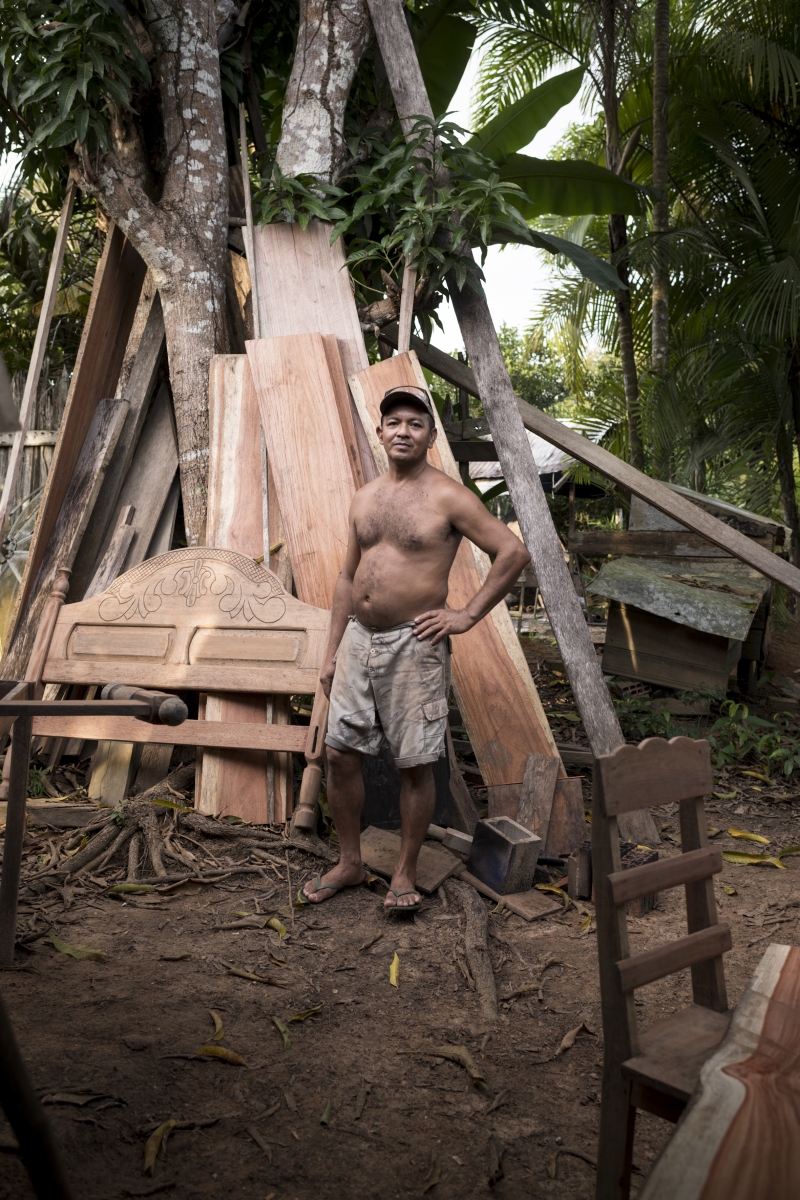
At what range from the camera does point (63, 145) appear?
16.9 ft

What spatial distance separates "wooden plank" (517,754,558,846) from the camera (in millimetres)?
4406

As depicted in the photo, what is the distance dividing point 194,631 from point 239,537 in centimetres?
70

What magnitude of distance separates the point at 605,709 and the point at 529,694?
1.29ft

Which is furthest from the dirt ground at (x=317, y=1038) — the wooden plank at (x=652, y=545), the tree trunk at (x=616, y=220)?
the tree trunk at (x=616, y=220)

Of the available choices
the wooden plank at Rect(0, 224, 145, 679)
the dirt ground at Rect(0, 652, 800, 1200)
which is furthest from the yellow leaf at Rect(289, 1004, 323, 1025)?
the wooden plank at Rect(0, 224, 145, 679)

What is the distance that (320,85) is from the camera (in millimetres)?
5617

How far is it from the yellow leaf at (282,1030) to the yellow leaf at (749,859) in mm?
2561

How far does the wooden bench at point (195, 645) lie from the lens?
14.5 ft

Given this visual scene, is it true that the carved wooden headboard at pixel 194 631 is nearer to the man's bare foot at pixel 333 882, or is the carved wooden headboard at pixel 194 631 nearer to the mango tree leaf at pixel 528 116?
the man's bare foot at pixel 333 882

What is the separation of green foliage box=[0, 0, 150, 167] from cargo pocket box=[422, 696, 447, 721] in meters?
3.80

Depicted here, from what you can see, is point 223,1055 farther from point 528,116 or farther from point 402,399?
point 528,116

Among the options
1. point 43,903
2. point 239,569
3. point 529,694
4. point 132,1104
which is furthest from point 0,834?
point 529,694

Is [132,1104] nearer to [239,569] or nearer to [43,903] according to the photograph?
[43,903]

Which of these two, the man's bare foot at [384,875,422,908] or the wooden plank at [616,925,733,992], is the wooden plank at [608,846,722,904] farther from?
the man's bare foot at [384,875,422,908]
